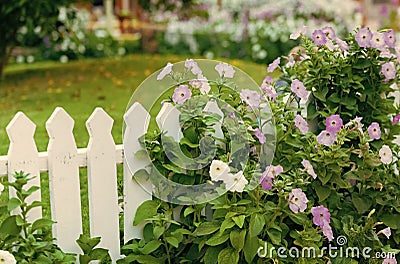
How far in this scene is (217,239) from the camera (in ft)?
9.66

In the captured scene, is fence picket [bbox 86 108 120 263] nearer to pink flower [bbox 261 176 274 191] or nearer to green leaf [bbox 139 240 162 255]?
green leaf [bbox 139 240 162 255]

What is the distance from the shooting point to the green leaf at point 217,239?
293cm

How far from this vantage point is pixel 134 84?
7.91 m

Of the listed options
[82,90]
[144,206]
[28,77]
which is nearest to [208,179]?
[144,206]

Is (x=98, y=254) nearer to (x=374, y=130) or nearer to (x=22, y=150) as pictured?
(x=22, y=150)

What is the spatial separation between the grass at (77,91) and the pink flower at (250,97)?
3.96 ft

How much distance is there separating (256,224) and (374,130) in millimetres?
781

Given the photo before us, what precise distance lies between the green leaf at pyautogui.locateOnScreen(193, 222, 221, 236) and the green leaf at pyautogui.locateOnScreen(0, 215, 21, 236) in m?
0.74

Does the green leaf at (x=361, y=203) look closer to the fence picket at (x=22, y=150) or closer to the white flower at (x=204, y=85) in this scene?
the white flower at (x=204, y=85)

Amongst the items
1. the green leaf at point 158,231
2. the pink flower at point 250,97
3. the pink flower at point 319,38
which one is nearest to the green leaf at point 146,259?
the green leaf at point 158,231

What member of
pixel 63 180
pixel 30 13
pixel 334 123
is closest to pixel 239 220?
pixel 334 123

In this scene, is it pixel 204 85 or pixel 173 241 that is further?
pixel 204 85

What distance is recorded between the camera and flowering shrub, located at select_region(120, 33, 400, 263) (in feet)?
9.84

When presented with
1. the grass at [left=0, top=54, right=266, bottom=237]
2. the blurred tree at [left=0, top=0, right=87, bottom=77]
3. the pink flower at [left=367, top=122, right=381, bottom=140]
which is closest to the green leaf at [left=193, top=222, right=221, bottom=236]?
the pink flower at [left=367, top=122, right=381, bottom=140]
